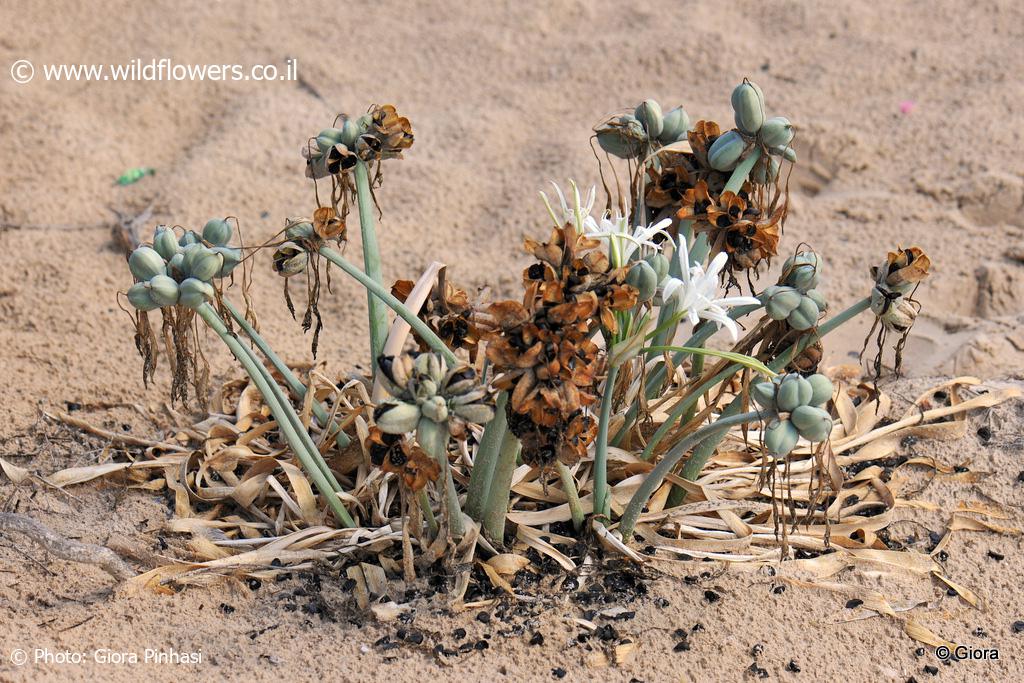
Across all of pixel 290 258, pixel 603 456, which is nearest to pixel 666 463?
pixel 603 456

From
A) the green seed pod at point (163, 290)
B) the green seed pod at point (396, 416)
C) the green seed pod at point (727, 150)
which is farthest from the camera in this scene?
the green seed pod at point (727, 150)

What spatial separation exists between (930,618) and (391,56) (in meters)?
2.41

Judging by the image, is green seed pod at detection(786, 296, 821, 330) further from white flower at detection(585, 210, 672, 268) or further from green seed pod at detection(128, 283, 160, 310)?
green seed pod at detection(128, 283, 160, 310)

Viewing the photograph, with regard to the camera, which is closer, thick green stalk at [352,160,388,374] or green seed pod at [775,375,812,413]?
green seed pod at [775,375,812,413]

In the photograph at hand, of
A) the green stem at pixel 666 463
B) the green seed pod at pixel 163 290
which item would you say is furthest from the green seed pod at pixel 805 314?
the green seed pod at pixel 163 290

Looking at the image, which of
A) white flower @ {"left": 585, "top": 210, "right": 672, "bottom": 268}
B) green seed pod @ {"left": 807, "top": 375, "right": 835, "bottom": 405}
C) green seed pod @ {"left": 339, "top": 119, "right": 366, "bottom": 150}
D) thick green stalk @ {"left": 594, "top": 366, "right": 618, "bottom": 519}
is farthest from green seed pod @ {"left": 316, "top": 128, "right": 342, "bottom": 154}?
green seed pod @ {"left": 807, "top": 375, "right": 835, "bottom": 405}

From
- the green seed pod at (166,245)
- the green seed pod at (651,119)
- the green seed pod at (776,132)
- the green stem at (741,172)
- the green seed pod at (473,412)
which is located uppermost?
the green seed pod at (651,119)

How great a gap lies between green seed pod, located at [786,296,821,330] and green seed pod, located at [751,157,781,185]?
234 mm

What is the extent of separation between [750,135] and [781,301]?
0.87 ft

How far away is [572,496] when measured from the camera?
56.9 inches

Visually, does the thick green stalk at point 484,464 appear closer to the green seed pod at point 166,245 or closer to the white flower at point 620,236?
the white flower at point 620,236

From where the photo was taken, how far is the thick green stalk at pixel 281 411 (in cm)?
128

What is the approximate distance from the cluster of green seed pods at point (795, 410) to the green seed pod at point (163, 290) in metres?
0.68

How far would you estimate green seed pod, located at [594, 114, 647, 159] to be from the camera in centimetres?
147
